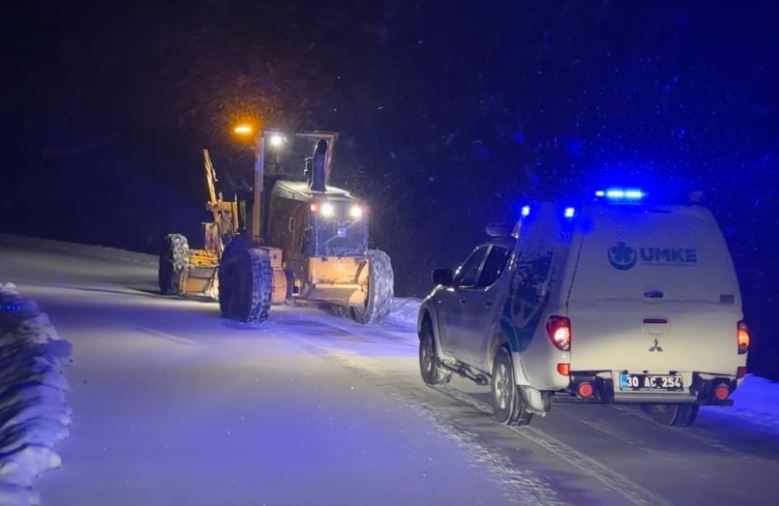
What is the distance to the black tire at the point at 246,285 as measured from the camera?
20.3 meters

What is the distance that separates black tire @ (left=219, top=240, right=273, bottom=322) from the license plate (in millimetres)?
10784

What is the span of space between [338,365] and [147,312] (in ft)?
25.2

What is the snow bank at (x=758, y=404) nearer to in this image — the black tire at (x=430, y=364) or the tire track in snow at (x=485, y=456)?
the tire track in snow at (x=485, y=456)

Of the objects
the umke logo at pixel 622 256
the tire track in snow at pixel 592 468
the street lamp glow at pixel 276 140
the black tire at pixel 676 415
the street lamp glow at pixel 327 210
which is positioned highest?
the street lamp glow at pixel 276 140

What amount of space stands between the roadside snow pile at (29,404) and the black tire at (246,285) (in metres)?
3.83

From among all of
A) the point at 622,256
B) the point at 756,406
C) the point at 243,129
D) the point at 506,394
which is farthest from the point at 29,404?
the point at 243,129

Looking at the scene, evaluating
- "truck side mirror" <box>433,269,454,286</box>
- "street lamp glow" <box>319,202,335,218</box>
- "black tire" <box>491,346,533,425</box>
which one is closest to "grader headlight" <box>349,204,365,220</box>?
"street lamp glow" <box>319,202,335,218</box>

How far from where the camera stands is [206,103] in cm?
4997

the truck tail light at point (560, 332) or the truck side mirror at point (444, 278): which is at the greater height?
the truck side mirror at point (444, 278)

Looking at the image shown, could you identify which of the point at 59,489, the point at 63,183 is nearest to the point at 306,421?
the point at 59,489

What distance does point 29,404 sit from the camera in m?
10.6

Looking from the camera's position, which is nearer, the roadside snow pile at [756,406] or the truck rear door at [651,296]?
the truck rear door at [651,296]

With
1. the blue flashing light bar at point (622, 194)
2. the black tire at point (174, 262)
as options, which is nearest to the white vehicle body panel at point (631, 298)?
the blue flashing light bar at point (622, 194)

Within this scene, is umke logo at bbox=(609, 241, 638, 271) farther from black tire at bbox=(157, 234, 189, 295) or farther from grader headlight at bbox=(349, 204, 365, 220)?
black tire at bbox=(157, 234, 189, 295)
